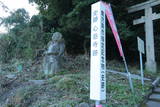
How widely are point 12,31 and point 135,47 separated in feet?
25.2

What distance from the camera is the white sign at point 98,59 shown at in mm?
→ 1915

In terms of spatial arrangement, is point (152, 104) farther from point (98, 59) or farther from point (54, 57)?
point (54, 57)

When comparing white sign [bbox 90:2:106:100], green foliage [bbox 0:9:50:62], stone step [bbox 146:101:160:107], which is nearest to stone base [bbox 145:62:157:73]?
stone step [bbox 146:101:160:107]

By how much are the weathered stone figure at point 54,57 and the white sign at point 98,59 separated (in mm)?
3750

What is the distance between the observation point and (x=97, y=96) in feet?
6.22

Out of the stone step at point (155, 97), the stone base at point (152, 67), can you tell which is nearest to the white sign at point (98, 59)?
the stone step at point (155, 97)

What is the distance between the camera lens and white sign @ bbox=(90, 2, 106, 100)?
192 centimetres

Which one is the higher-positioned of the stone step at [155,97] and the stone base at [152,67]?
the stone base at [152,67]

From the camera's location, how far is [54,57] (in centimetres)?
573

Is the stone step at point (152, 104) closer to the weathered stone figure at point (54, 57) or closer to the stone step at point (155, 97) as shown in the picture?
the stone step at point (155, 97)

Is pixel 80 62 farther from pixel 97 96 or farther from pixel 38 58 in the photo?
pixel 97 96

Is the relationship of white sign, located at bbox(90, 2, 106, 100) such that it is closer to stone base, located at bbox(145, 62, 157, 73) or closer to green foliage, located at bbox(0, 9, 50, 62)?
stone base, located at bbox(145, 62, 157, 73)

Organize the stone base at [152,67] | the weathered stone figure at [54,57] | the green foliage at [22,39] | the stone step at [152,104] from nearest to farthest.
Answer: the stone step at [152,104]
the weathered stone figure at [54,57]
the stone base at [152,67]
the green foliage at [22,39]

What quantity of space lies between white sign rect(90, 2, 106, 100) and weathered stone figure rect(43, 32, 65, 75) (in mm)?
3750
